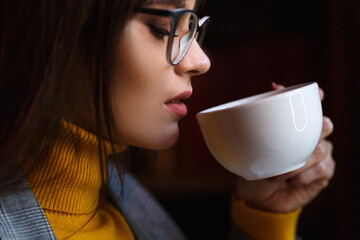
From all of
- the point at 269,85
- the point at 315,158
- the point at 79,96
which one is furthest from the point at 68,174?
the point at 269,85

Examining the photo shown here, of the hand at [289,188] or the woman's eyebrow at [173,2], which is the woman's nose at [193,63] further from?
the hand at [289,188]

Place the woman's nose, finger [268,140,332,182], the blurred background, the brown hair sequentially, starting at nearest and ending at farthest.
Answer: the brown hair < the woman's nose < finger [268,140,332,182] < the blurred background

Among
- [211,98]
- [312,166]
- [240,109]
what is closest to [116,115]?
[240,109]

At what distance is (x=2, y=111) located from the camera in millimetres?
555

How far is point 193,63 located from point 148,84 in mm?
85

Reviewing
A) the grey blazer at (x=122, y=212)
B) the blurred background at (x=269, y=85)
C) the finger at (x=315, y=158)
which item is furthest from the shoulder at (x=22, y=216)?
the blurred background at (x=269, y=85)

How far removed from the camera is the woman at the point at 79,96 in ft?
1.78

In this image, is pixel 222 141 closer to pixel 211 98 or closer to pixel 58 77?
pixel 58 77

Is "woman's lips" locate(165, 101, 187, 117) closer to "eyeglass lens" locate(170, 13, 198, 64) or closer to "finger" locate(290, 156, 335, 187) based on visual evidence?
"eyeglass lens" locate(170, 13, 198, 64)

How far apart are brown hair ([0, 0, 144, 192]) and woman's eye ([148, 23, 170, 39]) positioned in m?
0.04

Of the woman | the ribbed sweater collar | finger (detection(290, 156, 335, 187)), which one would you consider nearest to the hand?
finger (detection(290, 156, 335, 187))

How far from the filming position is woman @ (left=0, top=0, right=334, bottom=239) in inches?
21.4

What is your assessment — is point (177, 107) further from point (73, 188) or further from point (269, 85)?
point (269, 85)

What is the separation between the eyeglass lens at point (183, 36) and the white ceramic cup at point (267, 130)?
0.35ft
